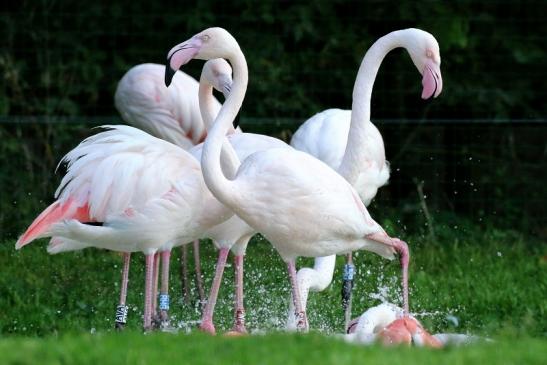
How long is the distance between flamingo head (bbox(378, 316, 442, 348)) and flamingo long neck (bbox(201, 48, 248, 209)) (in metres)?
0.82

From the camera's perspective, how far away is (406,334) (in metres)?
5.11

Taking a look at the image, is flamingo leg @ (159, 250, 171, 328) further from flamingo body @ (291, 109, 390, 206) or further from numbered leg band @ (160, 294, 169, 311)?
flamingo body @ (291, 109, 390, 206)

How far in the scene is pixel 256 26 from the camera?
31.0 feet

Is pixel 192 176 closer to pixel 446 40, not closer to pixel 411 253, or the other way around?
pixel 411 253

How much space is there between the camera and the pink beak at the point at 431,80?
234 inches

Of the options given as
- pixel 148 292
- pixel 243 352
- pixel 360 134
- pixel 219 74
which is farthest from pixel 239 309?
pixel 243 352

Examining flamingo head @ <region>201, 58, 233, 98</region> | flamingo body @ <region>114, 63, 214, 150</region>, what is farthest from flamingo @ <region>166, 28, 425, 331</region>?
flamingo body @ <region>114, 63, 214, 150</region>

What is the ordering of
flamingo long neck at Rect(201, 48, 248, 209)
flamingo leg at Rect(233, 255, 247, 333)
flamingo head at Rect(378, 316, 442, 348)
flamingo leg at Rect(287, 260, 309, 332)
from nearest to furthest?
flamingo head at Rect(378, 316, 442, 348), flamingo long neck at Rect(201, 48, 248, 209), flamingo leg at Rect(287, 260, 309, 332), flamingo leg at Rect(233, 255, 247, 333)

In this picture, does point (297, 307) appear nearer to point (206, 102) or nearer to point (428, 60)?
point (206, 102)

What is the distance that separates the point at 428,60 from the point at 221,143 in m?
1.07

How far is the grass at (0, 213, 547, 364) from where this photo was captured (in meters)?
6.17

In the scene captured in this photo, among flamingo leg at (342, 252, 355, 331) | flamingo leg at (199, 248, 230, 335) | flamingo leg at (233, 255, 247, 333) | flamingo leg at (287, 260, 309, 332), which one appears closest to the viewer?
flamingo leg at (287, 260, 309, 332)

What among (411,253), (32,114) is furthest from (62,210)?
(32,114)

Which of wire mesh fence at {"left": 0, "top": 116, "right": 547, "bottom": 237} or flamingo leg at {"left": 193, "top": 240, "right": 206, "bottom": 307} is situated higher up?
wire mesh fence at {"left": 0, "top": 116, "right": 547, "bottom": 237}
